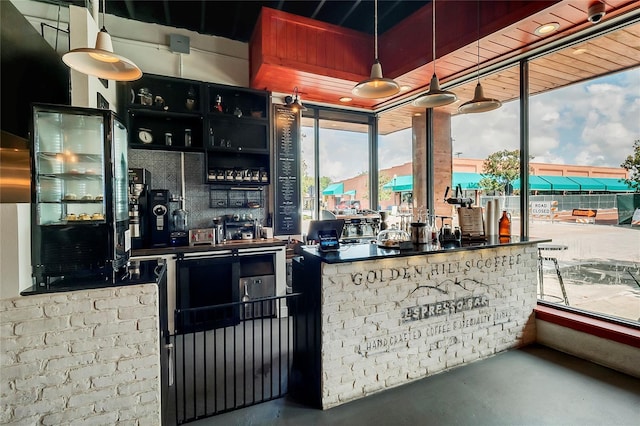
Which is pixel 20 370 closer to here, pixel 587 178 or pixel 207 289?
pixel 207 289

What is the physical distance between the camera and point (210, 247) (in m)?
3.77

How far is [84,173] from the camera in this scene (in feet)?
7.64

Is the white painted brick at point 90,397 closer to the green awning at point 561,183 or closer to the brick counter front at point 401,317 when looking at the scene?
the brick counter front at point 401,317

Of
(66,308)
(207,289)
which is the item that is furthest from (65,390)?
(207,289)

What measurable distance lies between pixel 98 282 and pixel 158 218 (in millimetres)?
2101

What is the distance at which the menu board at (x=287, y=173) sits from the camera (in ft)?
15.9

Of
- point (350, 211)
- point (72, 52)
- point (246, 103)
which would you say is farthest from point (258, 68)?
point (350, 211)

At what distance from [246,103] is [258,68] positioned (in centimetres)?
72

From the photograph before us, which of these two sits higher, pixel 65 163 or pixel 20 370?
pixel 65 163

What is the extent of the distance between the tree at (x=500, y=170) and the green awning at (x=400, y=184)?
50.8 inches

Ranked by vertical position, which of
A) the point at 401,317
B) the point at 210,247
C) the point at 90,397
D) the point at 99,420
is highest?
the point at 210,247

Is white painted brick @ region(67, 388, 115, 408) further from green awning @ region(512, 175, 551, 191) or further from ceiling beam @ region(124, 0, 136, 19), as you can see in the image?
green awning @ region(512, 175, 551, 191)

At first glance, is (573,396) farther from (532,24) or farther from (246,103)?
(246,103)

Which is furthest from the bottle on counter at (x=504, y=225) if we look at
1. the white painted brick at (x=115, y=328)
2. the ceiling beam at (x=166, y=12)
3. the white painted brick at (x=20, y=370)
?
the ceiling beam at (x=166, y=12)
